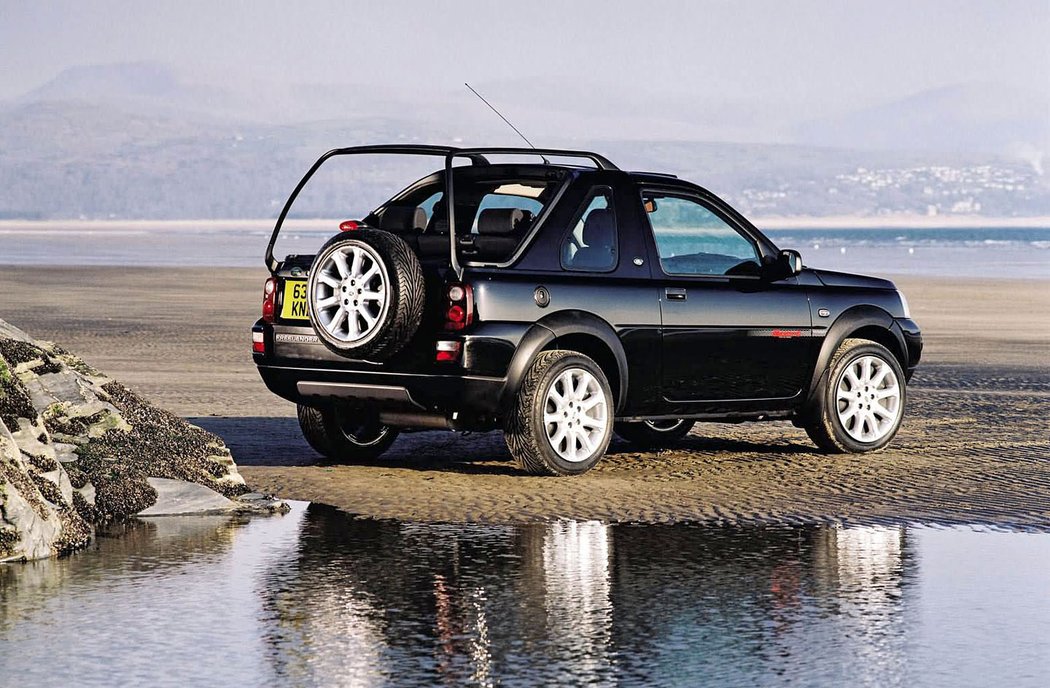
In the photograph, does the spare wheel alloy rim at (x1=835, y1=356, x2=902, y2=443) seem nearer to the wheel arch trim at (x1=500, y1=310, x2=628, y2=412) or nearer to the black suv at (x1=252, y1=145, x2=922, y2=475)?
the black suv at (x1=252, y1=145, x2=922, y2=475)

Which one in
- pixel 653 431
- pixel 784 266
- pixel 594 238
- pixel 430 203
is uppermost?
pixel 430 203

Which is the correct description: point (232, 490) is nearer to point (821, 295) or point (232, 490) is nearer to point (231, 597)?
point (231, 597)

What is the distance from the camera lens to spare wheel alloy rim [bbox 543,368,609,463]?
11555mm

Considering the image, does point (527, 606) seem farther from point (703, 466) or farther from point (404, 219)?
point (404, 219)

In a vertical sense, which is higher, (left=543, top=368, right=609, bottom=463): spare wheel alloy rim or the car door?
the car door

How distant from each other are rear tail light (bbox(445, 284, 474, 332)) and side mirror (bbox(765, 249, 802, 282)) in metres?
2.39

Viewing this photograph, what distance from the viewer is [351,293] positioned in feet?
36.3

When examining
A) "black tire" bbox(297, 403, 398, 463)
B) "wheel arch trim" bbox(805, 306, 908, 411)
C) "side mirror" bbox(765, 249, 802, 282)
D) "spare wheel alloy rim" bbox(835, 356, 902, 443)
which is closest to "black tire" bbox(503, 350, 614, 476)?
"black tire" bbox(297, 403, 398, 463)

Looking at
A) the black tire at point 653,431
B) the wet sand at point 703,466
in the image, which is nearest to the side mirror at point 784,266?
the wet sand at point 703,466

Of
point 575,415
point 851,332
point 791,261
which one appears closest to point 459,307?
point 575,415

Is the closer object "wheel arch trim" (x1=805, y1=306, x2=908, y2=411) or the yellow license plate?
the yellow license plate

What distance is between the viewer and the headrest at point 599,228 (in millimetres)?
11930

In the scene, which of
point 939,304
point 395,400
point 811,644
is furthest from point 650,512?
point 939,304

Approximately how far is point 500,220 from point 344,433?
5.82 ft
